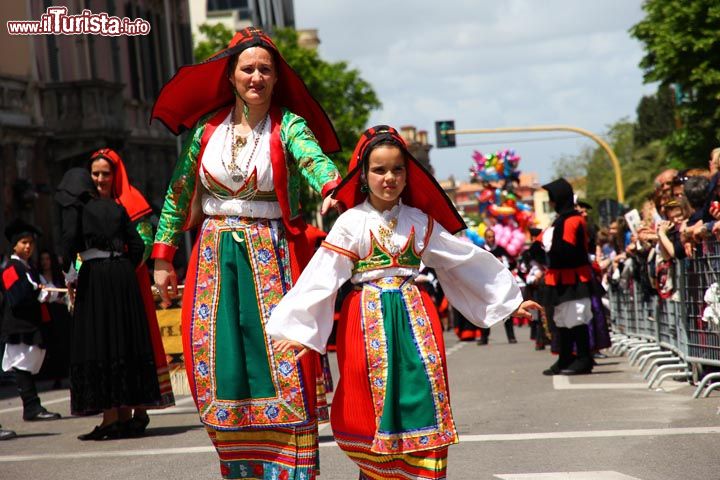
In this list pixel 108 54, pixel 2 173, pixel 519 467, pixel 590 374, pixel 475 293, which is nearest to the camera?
pixel 475 293

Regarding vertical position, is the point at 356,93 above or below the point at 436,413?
above

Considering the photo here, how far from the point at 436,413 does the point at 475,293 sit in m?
0.78

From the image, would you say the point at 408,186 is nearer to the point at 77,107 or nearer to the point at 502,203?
the point at 502,203

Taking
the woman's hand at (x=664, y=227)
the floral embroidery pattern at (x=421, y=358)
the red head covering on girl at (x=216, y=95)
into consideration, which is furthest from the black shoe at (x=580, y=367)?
the floral embroidery pattern at (x=421, y=358)

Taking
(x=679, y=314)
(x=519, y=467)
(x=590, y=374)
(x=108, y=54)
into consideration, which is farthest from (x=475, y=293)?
(x=108, y=54)

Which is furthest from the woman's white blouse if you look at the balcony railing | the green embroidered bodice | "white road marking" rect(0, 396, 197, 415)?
the balcony railing

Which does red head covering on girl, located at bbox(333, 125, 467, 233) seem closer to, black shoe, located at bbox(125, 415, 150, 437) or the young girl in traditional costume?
black shoe, located at bbox(125, 415, 150, 437)

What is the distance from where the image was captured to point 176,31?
153 feet

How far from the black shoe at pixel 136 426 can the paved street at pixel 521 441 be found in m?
0.14

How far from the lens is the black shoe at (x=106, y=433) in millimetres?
12016

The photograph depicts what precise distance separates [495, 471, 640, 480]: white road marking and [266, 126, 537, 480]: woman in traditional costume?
158 cm

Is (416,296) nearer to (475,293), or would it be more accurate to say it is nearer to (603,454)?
(475,293)

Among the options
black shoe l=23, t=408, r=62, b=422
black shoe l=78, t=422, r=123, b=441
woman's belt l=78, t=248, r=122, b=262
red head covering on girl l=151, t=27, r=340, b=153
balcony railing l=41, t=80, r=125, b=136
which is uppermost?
balcony railing l=41, t=80, r=125, b=136

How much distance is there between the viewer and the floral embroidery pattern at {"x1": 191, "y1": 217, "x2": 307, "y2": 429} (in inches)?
291
